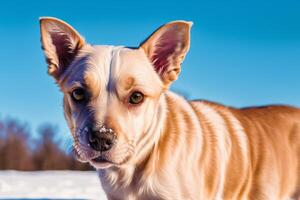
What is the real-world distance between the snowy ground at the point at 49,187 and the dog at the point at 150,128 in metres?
5.84

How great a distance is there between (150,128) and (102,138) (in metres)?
0.58

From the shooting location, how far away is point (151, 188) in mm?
4570

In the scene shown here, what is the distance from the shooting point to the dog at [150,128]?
4246mm

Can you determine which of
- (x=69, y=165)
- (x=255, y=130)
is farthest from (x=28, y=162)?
(x=255, y=130)

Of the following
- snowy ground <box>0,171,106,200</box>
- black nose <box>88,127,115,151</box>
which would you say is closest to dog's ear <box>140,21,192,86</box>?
black nose <box>88,127,115,151</box>

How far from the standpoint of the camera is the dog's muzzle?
13.4ft

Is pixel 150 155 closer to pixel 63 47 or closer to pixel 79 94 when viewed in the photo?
pixel 79 94

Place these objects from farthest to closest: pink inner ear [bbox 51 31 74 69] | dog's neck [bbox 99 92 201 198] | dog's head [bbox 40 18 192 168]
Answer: pink inner ear [bbox 51 31 74 69] < dog's neck [bbox 99 92 201 198] < dog's head [bbox 40 18 192 168]

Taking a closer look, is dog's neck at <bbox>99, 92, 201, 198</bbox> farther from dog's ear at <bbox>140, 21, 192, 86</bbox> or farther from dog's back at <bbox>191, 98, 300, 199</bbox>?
dog's back at <bbox>191, 98, 300, 199</bbox>

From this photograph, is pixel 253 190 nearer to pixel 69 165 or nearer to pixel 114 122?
pixel 114 122

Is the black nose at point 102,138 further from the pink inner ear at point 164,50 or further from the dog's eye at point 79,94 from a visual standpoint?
the pink inner ear at point 164,50

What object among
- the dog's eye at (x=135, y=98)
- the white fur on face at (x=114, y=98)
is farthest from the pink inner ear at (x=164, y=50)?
the dog's eye at (x=135, y=98)

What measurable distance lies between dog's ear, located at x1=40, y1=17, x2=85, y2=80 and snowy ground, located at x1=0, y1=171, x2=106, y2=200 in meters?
6.31

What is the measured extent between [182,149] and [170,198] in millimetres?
447
